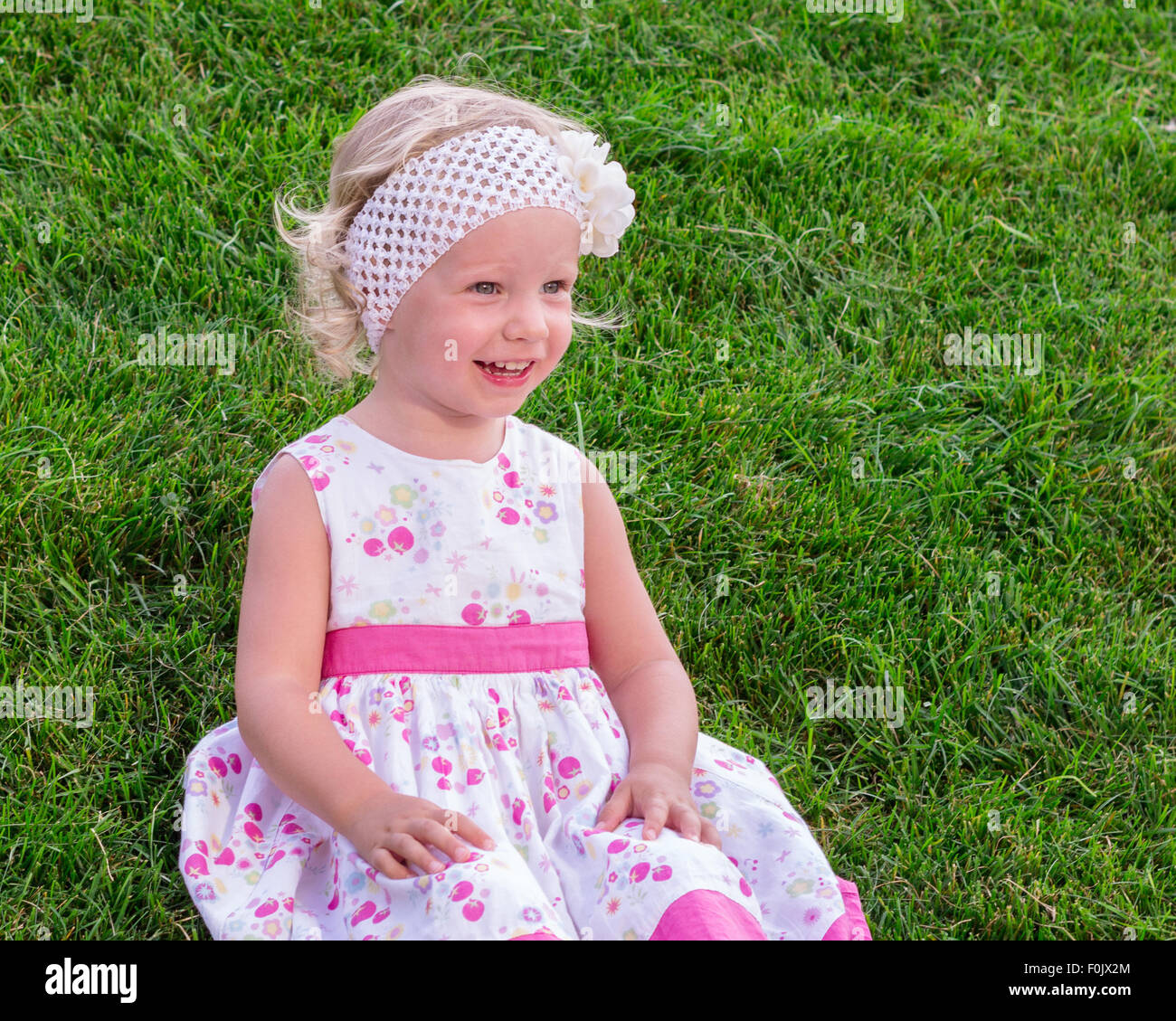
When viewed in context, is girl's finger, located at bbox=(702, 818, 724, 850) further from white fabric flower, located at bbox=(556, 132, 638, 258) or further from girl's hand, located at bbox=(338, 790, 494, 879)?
white fabric flower, located at bbox=(556, 132, 638, 258)

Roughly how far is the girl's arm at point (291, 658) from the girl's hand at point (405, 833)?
2 cm

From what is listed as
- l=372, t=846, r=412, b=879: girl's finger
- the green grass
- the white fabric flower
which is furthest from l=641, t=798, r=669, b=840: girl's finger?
the white fabric flower

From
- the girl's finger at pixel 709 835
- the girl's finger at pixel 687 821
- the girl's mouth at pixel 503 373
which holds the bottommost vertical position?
the girl's finger at pixel 709 835

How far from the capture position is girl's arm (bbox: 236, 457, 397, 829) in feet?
6.89

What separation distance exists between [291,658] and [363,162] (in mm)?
857

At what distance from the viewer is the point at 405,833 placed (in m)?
1.99

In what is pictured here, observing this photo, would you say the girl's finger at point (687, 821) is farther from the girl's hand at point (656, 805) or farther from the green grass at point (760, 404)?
the green grass at point (760, 404)

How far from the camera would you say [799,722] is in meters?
2.94

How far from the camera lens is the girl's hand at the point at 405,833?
1.97 m

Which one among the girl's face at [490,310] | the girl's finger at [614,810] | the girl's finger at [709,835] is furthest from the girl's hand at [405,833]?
the girl's face at [490,310]

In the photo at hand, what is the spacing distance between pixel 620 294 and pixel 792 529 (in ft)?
2.84

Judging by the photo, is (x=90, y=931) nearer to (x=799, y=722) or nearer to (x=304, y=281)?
(x=304, y=281)
